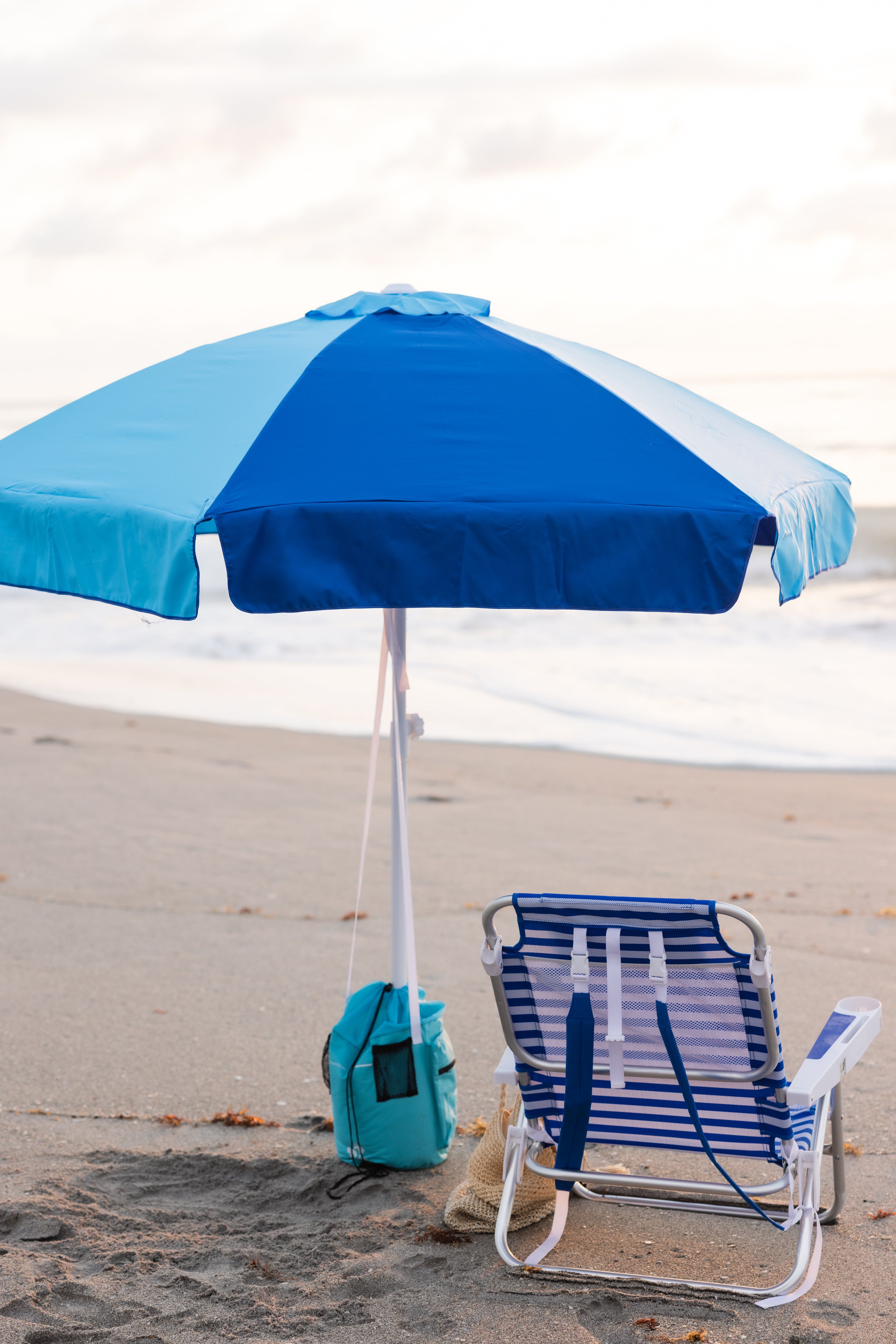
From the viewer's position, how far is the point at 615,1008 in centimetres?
301

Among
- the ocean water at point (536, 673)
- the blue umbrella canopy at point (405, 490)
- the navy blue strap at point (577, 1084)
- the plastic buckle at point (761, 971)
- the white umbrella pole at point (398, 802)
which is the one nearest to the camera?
the blue umbrella canopy at point (405, 490)

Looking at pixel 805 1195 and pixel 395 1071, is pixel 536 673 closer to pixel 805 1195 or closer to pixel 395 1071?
pixel 395 1071

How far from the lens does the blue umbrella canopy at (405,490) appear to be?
8.41 feet

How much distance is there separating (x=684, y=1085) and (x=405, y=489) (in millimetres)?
1557

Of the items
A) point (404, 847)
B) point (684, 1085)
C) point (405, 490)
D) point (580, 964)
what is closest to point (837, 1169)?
point (684, 1085)

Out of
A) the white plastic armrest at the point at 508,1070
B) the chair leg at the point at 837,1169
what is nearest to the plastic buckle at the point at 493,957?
the white plastic armrest at the point at 508,1070

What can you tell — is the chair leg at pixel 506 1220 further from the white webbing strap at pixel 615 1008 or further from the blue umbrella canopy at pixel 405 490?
the blue umbrella canopy at pixel 405 490

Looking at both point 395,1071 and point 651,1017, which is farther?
point 395,1071

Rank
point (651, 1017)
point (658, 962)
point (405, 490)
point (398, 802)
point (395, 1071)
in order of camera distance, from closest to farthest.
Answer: point (405, 490)
point (658, 962)
point (651, 1017)
point (398, 802)
point (395, 1071)

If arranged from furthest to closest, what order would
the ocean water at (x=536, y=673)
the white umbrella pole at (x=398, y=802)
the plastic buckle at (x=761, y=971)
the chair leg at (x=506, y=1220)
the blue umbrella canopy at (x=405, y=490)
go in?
1. the ocean water at (x=536, y=673)
2. the white umbrella pole at (x=398, y=802)
3. the chair leg at (x=506, y=1220)
4. the plastic buckle at (x=761, y=971)
5. the blue umbrella canopy at (x=405, y=490)

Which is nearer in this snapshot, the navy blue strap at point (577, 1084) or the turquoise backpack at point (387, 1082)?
the navy blue strap at point (577, 1084)

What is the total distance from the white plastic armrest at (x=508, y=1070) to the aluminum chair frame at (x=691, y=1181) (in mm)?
36

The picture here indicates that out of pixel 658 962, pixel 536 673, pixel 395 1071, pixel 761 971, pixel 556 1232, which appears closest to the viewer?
pixel 761 971

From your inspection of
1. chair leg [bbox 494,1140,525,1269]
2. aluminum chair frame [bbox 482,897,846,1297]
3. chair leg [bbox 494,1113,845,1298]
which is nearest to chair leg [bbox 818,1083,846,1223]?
aluminum chair frame [bbox 482,897,846,1297]
